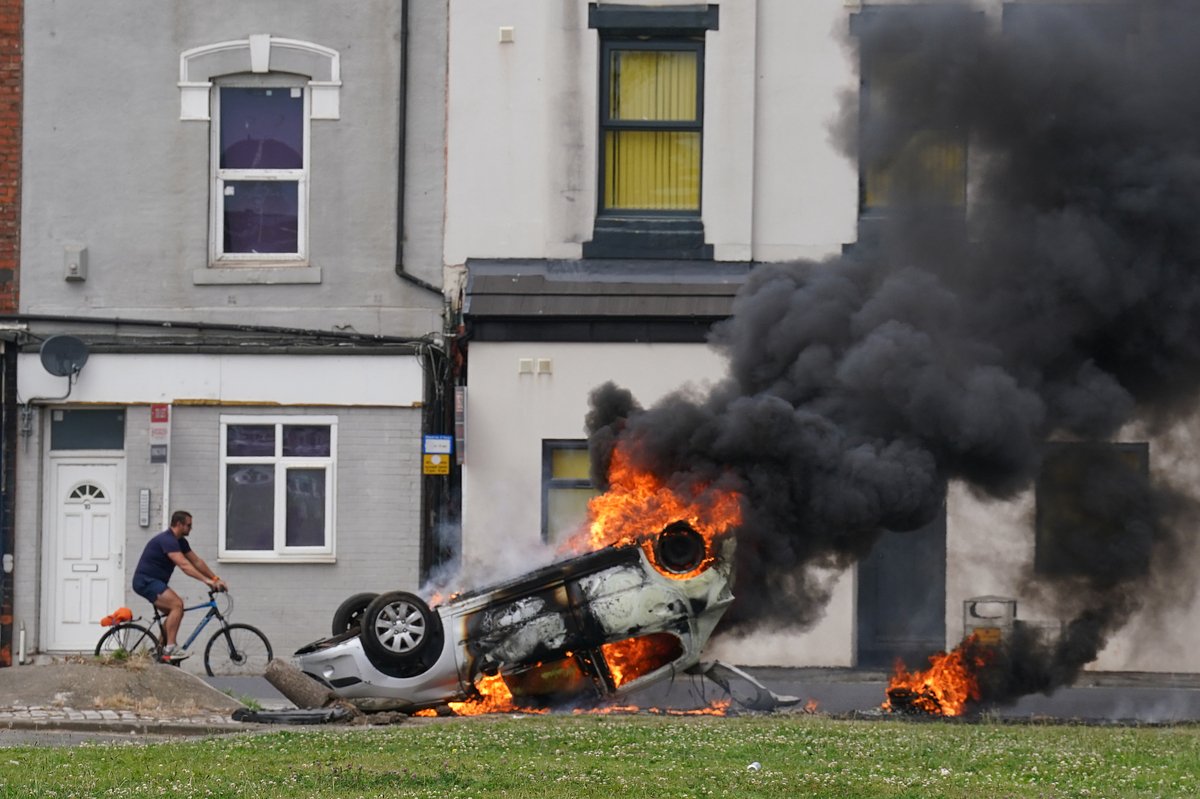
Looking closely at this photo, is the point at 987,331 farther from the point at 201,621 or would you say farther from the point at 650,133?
the point at 201,621

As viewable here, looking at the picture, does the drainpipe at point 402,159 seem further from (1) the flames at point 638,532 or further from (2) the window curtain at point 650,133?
(1) the flames at point 638,532

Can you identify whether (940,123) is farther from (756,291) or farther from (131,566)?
(131,566)

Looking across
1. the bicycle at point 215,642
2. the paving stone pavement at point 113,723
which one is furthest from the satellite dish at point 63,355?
the paving stone pavement at point 113,723

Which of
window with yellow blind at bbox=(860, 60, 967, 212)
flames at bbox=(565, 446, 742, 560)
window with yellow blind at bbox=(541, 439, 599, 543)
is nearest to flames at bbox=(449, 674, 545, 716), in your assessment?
flames at bbox=(565, 446, 742, 560)

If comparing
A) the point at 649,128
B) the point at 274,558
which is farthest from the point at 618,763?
the point at 649,128

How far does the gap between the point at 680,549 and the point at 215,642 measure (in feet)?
23.2

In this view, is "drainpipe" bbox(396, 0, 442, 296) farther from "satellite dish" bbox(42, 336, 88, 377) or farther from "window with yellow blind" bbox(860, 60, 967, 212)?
"window with yellow blind" bbox(860, 60, 967, 212)

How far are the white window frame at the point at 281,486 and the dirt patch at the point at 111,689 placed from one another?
4.87 metres

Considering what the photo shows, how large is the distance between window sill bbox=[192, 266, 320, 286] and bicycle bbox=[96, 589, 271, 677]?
3.23 m

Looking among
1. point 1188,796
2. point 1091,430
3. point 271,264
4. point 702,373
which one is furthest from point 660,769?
point 271,264

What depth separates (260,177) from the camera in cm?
2167

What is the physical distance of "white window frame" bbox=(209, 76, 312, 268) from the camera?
21625mm

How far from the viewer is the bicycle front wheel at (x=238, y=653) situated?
19861 millimetres

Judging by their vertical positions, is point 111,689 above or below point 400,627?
below
